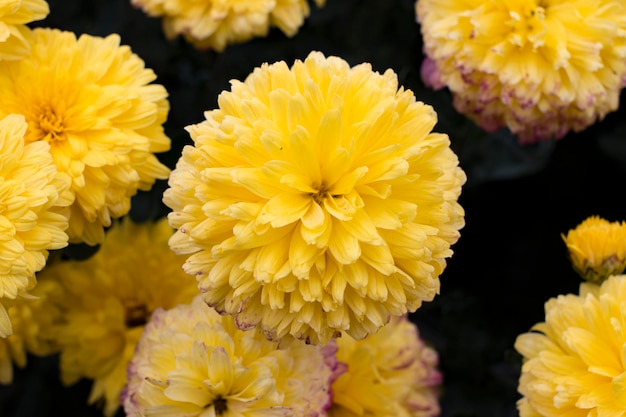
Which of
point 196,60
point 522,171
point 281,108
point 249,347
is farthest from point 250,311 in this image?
point 196,60

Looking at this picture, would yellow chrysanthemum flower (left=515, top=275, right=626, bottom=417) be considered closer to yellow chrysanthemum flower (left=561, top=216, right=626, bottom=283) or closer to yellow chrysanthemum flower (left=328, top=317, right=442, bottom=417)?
yellow chrysanthemum flower (left=561, top=216, right=626, bottom=283)

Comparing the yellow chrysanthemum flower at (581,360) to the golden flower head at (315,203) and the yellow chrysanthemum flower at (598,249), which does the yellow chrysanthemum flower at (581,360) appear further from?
the golden flower head at (315,203)

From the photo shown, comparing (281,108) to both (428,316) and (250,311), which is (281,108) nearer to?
(250,311)

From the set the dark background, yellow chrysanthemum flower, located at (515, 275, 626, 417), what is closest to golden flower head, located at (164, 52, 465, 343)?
yellow chrysanthemum flower, located at (515, 275, 626, 417)

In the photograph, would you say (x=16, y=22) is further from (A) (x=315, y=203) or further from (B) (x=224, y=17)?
(A) (x=315, y=203)

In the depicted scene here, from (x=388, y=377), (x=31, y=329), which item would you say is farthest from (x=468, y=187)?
(x=31, y=329)

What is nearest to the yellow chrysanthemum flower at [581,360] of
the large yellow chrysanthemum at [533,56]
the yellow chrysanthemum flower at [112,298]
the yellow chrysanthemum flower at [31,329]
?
the large yellow chrysanthemum at [533,56]
